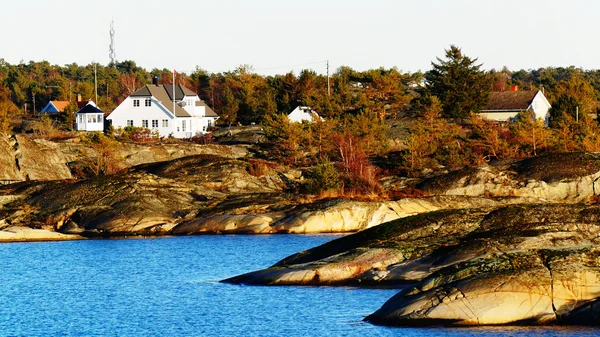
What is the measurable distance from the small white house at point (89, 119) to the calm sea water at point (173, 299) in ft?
230

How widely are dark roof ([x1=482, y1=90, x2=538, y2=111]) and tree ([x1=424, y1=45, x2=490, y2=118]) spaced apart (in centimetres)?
480

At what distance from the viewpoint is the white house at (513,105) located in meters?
111

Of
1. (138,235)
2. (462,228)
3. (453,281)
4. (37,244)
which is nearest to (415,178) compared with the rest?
(138,235)

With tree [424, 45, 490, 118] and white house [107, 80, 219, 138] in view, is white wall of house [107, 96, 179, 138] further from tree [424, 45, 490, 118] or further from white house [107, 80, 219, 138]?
tree [424, 45, 490, 118]

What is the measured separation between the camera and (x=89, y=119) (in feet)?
400

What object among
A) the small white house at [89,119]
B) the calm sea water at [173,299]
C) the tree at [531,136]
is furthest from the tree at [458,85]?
the calm sea water at [173,299]

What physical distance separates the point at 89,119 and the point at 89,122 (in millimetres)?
379

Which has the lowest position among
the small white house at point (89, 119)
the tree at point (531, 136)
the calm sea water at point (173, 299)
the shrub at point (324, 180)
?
the calm sea water at point (173, 299)

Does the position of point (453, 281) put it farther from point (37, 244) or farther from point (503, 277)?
point (37, 244)

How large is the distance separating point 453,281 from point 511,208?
1480 cm

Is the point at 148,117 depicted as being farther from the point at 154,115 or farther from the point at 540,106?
the point at 540,106

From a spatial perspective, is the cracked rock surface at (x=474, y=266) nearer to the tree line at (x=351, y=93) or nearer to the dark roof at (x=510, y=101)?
the tree line at (x=351, y=93)

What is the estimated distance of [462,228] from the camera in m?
41.4

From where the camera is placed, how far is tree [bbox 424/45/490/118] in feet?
339
